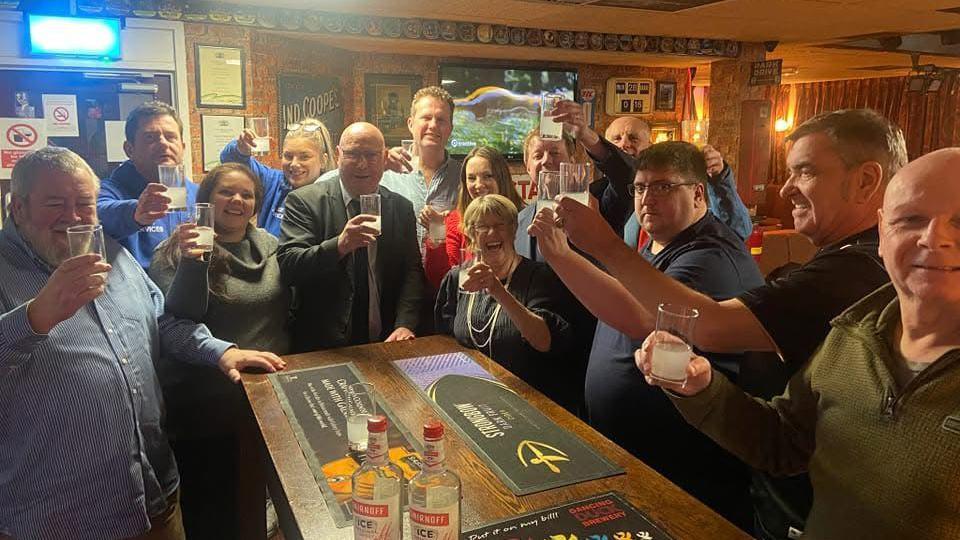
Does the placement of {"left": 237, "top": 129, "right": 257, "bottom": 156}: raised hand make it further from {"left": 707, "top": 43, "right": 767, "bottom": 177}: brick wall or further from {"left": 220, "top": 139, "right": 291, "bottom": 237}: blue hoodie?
{"left": 707, "top": 43, "right": 767, "bottom": 177}: brick wall

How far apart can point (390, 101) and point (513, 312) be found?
15.6 ft

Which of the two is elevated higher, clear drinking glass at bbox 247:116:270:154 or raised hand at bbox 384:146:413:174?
clear drinking glass at bbox 247:116:270:154

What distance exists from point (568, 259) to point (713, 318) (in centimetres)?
53

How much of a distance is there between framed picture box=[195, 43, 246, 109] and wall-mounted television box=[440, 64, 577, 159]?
2.34 m

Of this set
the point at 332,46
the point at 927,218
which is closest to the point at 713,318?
the point at 927,218

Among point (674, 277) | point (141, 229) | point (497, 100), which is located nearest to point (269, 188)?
point (141, 229)

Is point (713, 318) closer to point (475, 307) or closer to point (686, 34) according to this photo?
point (475, 307)

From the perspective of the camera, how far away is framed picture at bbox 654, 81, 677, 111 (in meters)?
7.80

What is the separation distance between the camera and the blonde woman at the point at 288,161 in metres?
3.18

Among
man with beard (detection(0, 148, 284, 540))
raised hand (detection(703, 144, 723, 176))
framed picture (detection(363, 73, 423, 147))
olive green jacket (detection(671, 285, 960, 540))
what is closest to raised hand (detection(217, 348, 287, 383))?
man with beard (detection(0, 148, 284, 540))

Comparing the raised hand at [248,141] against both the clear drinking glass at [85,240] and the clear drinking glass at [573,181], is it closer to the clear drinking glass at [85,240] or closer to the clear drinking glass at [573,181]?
the clear drinking glass at [85,240]

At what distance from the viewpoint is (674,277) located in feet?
6.40

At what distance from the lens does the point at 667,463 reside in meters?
2.01

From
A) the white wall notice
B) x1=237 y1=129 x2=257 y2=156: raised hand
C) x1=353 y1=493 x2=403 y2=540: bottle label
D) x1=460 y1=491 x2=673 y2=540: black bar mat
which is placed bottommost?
x1=460 y1=491 x2=673 y2=540: black bar mat
